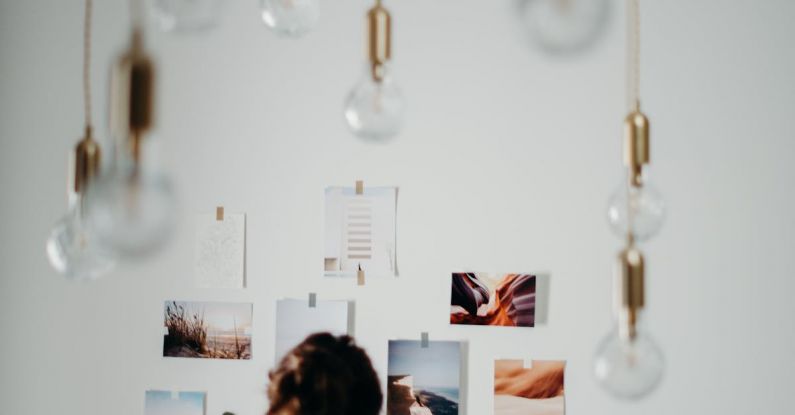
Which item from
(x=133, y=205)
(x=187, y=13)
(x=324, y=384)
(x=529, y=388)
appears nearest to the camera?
(x=133, y=205)

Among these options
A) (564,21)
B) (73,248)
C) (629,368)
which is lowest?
(629,368)

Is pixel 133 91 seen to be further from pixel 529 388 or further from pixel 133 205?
pixel 529 388

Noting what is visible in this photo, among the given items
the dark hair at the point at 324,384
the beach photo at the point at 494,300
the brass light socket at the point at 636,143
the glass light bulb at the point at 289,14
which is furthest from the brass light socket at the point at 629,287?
the beach photo at the point at 494,300

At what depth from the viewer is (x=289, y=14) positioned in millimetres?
917

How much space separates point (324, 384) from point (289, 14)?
3.12 feet

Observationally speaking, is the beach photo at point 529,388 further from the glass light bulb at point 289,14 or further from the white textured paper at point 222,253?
the glass light bulb at point 289,14

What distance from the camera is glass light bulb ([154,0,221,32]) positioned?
2.46 ft

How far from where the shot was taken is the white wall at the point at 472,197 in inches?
86.1

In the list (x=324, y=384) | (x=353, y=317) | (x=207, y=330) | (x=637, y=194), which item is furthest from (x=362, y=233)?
(x=637, y=194)

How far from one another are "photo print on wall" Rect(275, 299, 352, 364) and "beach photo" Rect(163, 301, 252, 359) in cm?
9

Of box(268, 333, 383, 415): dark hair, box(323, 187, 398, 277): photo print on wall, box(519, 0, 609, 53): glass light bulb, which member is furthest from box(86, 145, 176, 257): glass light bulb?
box(323, 187, 398, 277): photo print on wall

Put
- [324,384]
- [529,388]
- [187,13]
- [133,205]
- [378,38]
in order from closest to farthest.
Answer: [133,205]
[187,13]
[378,38]
[324,384]
[529,388]

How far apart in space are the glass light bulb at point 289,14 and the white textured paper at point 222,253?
1388 mm

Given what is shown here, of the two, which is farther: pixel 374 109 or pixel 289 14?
pixel 289 14
